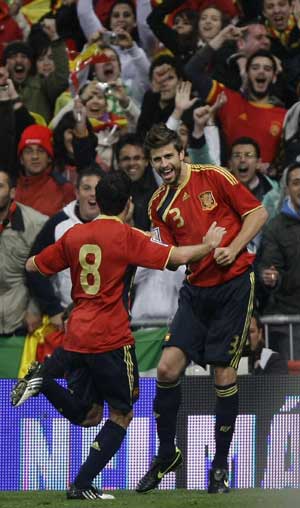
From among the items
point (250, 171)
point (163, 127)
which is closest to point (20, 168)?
point (250, 171)

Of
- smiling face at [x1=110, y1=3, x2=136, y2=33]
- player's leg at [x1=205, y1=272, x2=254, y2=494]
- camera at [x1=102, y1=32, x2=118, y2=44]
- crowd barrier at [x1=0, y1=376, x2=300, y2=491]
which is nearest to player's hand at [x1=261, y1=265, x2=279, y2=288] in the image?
crowd barrier at [x1=0, y1=376, x2=300, y2=491]

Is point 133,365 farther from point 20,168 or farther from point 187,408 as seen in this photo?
point 20,168

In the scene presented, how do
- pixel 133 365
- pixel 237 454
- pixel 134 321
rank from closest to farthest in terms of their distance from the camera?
pixel 133 365
pixel 237 454
pixel 134 321

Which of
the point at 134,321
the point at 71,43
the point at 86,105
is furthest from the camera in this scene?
the point at 71,43

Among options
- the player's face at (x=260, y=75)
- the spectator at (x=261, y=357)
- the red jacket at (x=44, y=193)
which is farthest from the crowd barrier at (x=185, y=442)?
the player's face at (x=260, y=75)

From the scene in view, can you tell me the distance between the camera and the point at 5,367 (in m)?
11.6

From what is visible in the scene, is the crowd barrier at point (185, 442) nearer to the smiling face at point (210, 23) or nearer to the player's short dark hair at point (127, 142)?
the player's short dark hair at point (127, 142)

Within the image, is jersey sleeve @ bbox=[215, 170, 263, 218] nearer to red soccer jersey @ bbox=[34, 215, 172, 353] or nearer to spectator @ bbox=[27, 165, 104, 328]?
red soccer jersey @ bbox=[34, 215, 172, 353]

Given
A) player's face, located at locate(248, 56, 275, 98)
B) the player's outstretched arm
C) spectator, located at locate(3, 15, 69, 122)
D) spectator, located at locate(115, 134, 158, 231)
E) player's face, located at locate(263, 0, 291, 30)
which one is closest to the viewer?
the player's outstretched arm

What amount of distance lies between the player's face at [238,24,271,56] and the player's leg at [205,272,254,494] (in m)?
6.47

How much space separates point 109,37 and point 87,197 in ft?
12.5

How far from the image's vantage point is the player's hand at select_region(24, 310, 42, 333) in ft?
38.6

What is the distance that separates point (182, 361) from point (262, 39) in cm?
681

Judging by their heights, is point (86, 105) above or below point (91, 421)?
above
